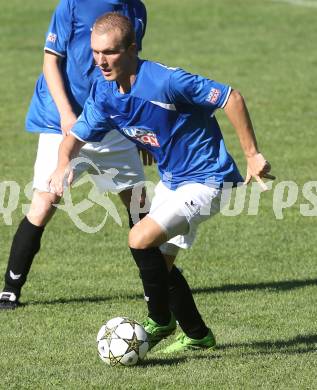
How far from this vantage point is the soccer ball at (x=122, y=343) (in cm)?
645

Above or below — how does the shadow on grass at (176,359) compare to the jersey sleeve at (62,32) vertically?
below

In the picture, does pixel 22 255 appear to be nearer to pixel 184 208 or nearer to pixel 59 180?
pixel 59 180

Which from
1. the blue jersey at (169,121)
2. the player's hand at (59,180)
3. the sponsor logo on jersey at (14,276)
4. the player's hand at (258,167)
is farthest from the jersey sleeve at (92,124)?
the sponsor logo on jersey at (14,276)

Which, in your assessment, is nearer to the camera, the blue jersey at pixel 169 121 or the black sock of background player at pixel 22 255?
→ the blue jersey at pixel 169 121

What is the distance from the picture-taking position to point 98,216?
10.9m

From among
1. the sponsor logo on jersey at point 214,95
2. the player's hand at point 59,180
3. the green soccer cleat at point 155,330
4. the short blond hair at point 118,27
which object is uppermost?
the short blond hair at point 118,27

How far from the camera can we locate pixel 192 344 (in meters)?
6.88

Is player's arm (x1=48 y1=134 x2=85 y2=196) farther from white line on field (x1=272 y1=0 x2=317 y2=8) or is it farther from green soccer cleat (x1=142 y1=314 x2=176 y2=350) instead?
white line on field (x1=272 y1=0 x2=317 y2=8)

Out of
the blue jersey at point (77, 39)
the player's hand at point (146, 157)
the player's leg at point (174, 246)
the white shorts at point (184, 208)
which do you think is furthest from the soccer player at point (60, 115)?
the white shorts at point (184, 208)

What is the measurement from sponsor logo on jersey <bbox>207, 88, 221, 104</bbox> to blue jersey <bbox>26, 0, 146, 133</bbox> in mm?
1697

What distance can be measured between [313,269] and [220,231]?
1514mm

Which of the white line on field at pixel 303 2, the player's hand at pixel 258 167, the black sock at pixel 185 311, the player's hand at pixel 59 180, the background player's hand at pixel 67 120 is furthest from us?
the white line on field at pixel 303 2

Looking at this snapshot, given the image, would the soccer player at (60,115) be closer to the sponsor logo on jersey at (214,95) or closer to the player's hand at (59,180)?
the player's hand at (59,180)

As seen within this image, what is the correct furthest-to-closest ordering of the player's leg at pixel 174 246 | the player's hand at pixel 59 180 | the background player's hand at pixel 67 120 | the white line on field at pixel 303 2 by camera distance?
the white line on field at pixel 303 2, the background player's hand at pixel 67 120, the player's hand at pixel 59 180, the player's leg at pixel 174 246
